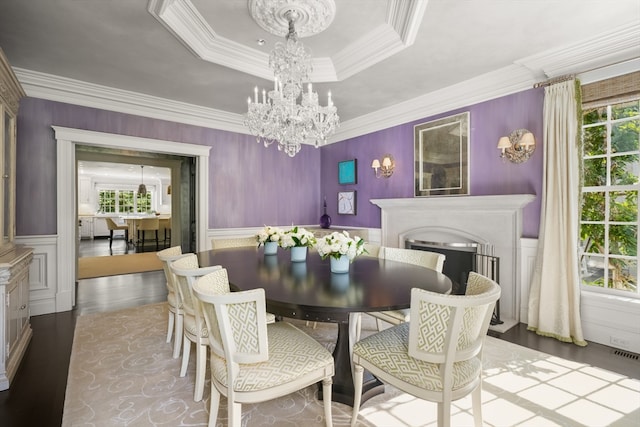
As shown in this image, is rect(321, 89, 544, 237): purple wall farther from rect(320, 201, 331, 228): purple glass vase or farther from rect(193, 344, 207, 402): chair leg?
rect(193, 344, 207, 402): chair leg

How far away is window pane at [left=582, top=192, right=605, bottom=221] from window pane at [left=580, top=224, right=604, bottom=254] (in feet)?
0.26

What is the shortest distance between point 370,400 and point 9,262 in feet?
9.00

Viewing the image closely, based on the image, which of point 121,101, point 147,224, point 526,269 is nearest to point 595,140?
point 526,269

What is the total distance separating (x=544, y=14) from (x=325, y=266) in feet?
8.60

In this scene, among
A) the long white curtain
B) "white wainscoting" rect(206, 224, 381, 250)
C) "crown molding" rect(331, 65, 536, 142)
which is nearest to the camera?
the long white curtain

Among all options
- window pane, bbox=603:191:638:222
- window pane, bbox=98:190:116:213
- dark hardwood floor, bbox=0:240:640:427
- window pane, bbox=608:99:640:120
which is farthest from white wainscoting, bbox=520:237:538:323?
window pane, bbox=98:190:116:213

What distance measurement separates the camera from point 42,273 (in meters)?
3.57

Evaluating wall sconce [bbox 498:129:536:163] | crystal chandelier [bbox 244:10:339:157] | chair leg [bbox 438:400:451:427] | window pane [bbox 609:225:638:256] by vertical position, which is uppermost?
crystal chandelier [bbox 244:10:339:157]

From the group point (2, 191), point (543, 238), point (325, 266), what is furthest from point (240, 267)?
point (543, 238)

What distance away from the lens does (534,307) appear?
3047 mm

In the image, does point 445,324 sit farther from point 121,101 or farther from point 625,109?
point 121,101

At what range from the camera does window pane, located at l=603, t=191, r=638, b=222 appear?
273 centimetres

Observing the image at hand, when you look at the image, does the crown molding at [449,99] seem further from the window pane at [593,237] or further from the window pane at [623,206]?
the window pane at [593,237]

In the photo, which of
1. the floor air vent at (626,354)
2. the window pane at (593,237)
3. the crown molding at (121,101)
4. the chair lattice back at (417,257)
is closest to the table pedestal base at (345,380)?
the chair lattice back at (417,257)
